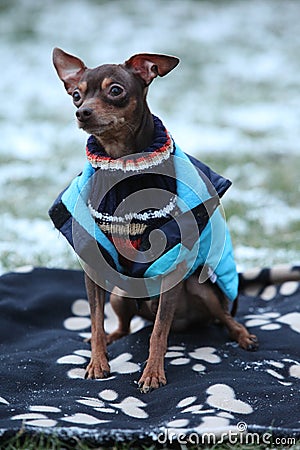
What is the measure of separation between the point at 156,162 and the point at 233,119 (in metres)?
6.46

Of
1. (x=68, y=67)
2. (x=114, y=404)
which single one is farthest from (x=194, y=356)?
(x=68, y=67)

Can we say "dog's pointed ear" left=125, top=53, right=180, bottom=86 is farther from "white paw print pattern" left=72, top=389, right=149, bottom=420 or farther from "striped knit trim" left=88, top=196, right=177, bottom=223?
"white paw print pattern" left=72, top=389, right=149, bottom=420

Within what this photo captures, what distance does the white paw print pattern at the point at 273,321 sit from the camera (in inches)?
152

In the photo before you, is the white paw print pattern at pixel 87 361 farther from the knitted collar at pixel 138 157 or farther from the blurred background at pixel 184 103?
the blurred background at pixel 184 103

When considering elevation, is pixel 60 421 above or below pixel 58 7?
below

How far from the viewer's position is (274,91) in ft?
34.9

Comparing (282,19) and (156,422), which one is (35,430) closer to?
(156,422)

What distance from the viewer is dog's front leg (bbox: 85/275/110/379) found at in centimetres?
331

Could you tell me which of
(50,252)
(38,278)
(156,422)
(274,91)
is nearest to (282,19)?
(274,91)

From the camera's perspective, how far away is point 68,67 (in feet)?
11.5

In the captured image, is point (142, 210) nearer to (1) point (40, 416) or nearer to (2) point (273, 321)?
(1) point (40, 416)

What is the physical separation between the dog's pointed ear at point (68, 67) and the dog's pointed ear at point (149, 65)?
0.84 feet

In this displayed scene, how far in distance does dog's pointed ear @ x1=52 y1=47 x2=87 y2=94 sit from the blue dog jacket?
0.30m

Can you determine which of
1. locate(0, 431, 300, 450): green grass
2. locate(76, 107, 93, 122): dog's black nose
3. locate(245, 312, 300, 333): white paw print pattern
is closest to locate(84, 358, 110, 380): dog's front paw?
locate(0, 431, 300, 450): green grass
